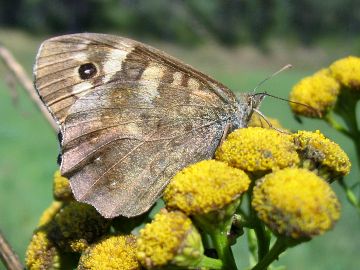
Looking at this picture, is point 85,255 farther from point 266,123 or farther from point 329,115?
point 329,115

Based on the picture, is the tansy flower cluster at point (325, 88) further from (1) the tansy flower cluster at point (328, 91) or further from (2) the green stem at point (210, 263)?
(2) the green stem at point (210, 263)

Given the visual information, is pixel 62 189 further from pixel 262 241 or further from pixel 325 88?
pixel 325 88

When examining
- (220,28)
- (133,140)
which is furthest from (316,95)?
(220,28)

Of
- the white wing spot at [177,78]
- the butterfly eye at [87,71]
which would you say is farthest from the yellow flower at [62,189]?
the white wing spot at [177,78]

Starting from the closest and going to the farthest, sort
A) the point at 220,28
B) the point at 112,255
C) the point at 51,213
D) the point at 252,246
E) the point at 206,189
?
the point at 206,189 < the point at 112,255 < the point at 252,246 < the point at 51,213 < the point at 220,28

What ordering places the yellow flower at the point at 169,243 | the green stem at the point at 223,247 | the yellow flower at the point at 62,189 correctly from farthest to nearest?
the yellow flower at the point at 62,189
the green stem at the point at 223,247
the yellow flower at the point at 169,243

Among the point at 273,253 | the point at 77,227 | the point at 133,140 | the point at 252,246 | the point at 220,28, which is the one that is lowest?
the point at 220,28
